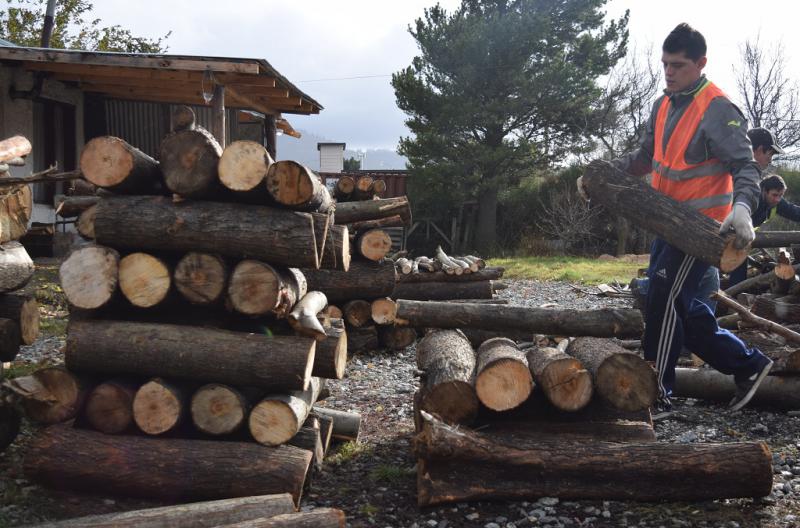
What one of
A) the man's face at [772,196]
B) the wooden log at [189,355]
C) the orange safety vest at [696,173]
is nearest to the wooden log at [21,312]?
the wooden log at [189,355]

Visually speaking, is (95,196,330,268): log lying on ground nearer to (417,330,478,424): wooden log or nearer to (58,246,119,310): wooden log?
(58,246,119,310): wooden log

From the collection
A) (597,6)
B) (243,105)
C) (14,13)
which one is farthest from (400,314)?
(14,13)

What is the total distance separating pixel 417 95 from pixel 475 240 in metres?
5.38

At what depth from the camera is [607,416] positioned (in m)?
3.83

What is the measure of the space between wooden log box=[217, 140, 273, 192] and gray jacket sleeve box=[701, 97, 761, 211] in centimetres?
276

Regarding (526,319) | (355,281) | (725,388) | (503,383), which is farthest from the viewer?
(355,281)

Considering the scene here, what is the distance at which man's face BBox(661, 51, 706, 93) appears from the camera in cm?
438

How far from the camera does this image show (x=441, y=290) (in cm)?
867

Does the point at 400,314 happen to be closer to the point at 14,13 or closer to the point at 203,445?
the point at 203,445

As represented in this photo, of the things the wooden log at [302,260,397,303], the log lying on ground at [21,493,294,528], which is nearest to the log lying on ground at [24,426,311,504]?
the log lying on ground at [21,493,294,528]

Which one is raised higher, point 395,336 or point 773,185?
point 773,185

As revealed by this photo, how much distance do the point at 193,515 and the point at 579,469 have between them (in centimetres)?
182

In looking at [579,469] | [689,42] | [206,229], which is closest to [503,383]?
[579,469]

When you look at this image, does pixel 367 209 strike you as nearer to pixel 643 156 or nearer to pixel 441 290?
pixel 441 290
